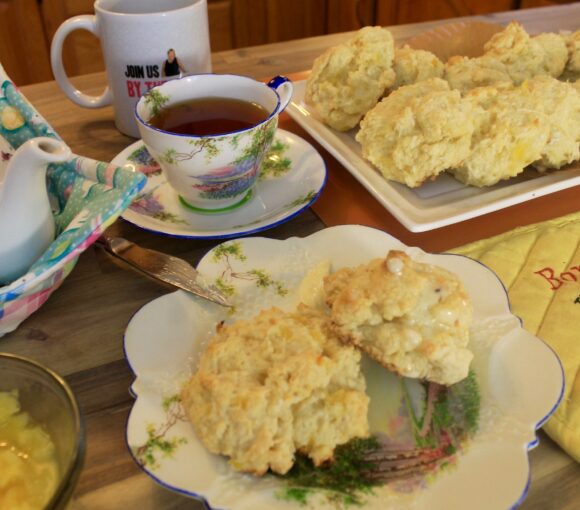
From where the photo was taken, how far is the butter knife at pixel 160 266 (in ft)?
2.43

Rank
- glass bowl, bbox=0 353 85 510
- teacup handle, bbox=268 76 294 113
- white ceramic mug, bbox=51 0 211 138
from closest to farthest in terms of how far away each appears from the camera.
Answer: glass bowl, bbox=0 353 85 510
teacup handle, bbox=268 76 294 113
white ceramic mug, bbox=51 0 211 138

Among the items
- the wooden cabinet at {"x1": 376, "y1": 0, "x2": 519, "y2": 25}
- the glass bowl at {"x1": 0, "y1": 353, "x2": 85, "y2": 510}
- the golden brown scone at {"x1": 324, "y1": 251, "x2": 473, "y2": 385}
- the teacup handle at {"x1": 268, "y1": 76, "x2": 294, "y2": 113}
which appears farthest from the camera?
the wooden cabinet at {"x1": 376, "y1": 0, "x2": 519, "y2": 25}

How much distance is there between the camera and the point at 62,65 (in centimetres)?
119

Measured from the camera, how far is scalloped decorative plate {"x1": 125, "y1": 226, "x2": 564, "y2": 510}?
53 cm

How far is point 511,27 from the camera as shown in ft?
3.76

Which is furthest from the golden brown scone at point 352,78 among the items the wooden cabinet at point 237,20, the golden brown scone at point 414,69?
the wooden cabinet at point 237,20

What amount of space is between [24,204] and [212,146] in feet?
0.90

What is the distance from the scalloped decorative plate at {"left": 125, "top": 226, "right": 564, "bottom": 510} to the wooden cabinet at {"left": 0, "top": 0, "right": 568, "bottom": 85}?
2153 mm

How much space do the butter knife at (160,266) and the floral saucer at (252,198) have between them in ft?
0.17

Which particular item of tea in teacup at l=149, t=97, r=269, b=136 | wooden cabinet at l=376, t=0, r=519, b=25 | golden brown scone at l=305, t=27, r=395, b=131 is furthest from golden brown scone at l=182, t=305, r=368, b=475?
wooden cabinet at l=376, t=0, r=519, b=25

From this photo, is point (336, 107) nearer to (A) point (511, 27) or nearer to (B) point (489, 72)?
(B) point (489, 72)

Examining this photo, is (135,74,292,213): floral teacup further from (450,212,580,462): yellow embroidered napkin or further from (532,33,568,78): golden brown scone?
(532,33,568,78): golden brown scone

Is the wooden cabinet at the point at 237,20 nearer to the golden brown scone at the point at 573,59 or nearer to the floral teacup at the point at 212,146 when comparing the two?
the floral teacup at the point at 212,146

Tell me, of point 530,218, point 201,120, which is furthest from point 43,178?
point 530,218
